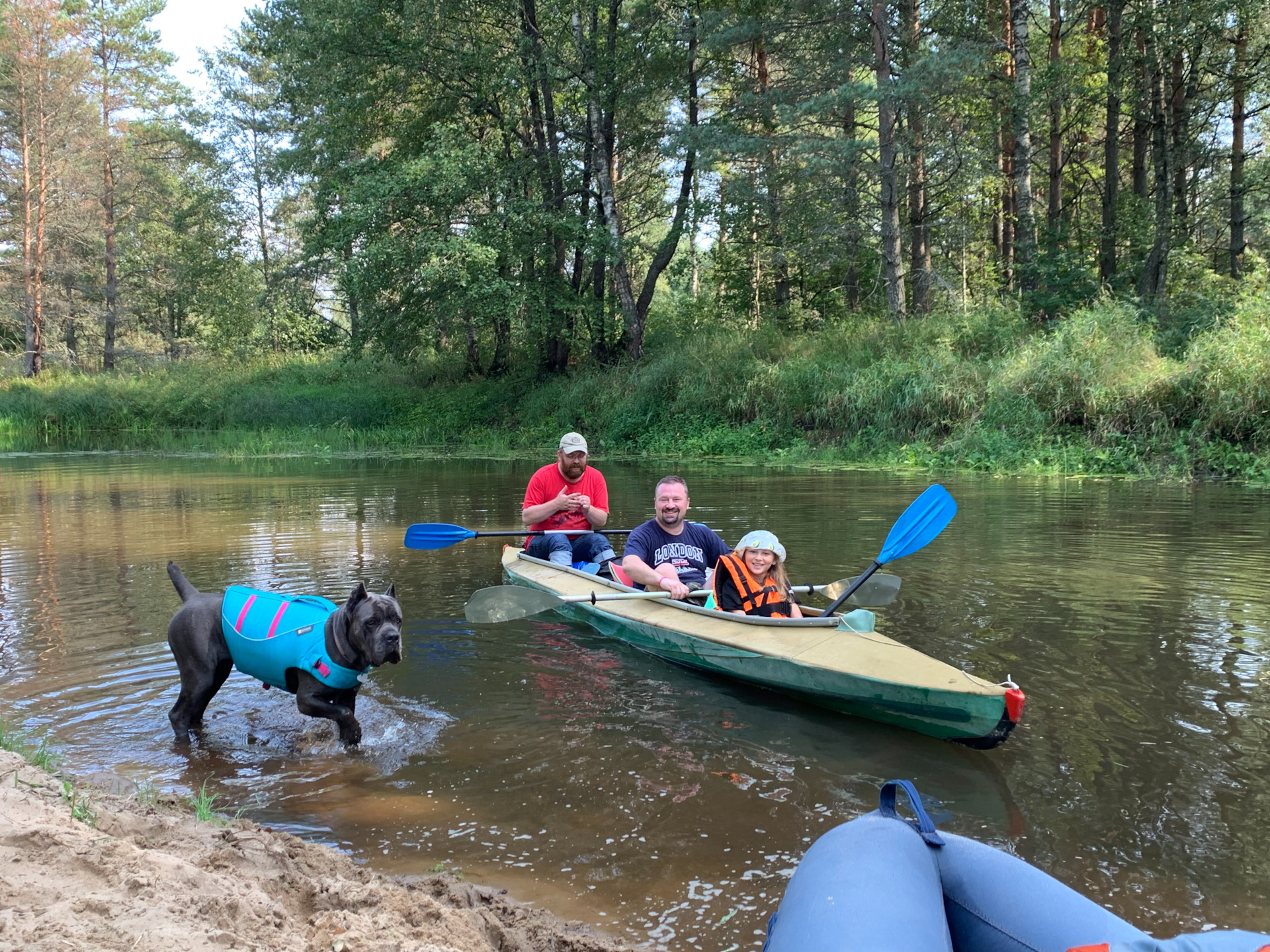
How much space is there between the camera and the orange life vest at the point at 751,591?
18.1ft

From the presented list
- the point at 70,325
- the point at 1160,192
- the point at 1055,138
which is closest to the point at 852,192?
the point at 1055,138

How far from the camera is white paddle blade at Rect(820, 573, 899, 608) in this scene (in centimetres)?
625

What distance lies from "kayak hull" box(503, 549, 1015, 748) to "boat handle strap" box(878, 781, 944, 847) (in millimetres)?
2027

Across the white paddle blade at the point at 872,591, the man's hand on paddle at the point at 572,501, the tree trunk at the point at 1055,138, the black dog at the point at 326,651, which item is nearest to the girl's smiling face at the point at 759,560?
the white paddle blade at the point at 872,591

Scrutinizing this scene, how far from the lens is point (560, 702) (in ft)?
16.7

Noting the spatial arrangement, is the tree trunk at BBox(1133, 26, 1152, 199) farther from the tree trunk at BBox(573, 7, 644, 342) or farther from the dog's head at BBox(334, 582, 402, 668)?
→ the dog's head at BBox(334, 582, 402, 668)

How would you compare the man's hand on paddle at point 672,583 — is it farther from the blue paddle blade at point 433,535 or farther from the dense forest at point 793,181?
the dense forest at point 793,181

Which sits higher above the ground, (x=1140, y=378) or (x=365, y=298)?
(x=365, y=298)

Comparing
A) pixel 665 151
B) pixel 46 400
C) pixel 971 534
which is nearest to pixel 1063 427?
pixel 971 534

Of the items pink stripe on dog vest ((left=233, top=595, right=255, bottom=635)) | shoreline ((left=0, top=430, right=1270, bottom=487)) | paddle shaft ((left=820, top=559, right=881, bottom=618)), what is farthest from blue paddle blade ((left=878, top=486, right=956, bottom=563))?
shoreline ((left=0, top=430, right=1270, bottom=487))

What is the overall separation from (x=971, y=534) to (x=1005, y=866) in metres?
8.11

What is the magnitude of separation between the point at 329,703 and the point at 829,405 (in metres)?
14.6

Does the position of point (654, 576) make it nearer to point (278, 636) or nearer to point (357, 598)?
point (357, 598)

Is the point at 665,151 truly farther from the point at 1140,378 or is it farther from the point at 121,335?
the point at 121,335
